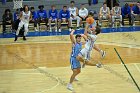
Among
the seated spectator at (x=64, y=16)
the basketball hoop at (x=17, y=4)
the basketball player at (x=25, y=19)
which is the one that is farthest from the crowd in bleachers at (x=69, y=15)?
the basketball player at (x=25, y=19)

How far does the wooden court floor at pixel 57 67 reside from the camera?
12.0 m

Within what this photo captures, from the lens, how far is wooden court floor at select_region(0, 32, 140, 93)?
39.3 ft

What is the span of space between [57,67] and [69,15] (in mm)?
9591

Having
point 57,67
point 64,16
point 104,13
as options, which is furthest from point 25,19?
point 57,67

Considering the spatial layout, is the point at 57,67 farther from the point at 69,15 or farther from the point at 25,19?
the point at 69,15

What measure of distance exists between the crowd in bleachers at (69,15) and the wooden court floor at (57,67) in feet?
6.35

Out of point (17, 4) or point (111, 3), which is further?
point (111, 3)

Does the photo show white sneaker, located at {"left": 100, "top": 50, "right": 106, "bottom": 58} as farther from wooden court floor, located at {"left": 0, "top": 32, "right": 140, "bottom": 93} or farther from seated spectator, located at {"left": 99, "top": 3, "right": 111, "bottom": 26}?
seated spectator, located at {"left": 99, "top": 3, "right": 111, "bottom": 26}

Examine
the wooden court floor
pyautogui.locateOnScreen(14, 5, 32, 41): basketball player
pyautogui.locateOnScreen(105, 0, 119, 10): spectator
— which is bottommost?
the wooden court floor

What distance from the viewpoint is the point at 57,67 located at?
49.2ft

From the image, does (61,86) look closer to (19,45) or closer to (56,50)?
(56,50)

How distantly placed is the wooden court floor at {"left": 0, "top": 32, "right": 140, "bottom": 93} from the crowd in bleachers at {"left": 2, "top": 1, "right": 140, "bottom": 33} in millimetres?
1936

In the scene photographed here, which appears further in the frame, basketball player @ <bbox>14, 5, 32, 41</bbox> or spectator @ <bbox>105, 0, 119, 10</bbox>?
spectator @ <bbox>105, 0, 119, 10</bbox>

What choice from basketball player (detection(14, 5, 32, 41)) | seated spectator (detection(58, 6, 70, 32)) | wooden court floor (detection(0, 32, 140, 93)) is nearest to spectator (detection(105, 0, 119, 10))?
seated spectator (detection(58, 6, 70, 32))
